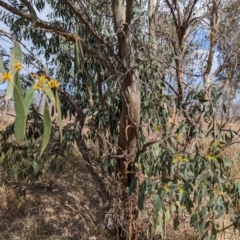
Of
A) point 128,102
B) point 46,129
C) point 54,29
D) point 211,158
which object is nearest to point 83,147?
point 128,102

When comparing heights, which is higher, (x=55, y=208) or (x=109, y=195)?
(x=109, y=195)

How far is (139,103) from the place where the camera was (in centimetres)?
236

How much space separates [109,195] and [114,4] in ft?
4.31

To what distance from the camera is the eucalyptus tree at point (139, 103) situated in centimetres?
176

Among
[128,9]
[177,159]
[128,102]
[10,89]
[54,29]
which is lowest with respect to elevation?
[177,159]

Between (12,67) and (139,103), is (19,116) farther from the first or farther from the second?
(139,103)

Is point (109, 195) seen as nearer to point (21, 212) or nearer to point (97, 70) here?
point (97, 70)

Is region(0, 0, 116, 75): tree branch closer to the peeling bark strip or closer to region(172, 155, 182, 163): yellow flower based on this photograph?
the peeling bark strip

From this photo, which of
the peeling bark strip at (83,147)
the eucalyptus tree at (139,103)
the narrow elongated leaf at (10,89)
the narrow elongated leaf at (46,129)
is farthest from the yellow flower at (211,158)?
the peeling bark strip at (83,147)

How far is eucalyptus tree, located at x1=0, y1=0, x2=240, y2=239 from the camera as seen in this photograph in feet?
5.79

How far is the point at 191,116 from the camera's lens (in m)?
2.11

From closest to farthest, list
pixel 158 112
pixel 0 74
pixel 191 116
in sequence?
pixel 0 74 < pixel 191 116 < pixel 158 112

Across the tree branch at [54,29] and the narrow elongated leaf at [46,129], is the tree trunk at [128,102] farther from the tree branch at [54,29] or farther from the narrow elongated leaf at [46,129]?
the narrow elongated leaf at [46,129]

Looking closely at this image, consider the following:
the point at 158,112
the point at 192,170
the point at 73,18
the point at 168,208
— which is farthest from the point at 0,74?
the point at 73,18
